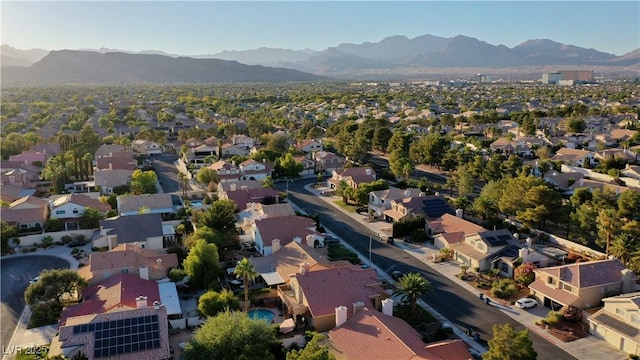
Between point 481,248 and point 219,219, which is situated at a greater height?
point 219,219

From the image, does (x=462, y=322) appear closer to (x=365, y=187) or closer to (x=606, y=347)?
(x=606, y=347)

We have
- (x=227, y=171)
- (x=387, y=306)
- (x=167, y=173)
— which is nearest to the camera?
(x=387, y=306)

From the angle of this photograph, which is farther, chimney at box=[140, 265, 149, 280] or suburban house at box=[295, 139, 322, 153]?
suburban house at box=[295, 139, 322, 153]

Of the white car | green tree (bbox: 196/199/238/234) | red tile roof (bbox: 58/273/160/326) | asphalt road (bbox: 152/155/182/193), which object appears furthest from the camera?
asphalt road (bbox: 152/155/182/193)

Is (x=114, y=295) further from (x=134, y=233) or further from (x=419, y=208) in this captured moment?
(x=419, y=208)

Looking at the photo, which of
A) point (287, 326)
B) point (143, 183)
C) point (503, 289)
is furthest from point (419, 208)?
point (143, 183)

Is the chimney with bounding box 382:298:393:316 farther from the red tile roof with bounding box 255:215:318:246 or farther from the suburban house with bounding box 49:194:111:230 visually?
the suburban house with bounding box 49:194:111:230

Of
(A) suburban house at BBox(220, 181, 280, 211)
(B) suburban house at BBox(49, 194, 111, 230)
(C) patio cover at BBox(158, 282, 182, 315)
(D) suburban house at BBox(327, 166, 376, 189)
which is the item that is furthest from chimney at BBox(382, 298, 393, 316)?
(D) suburban house at BBox(327, 166, 376, 189)
